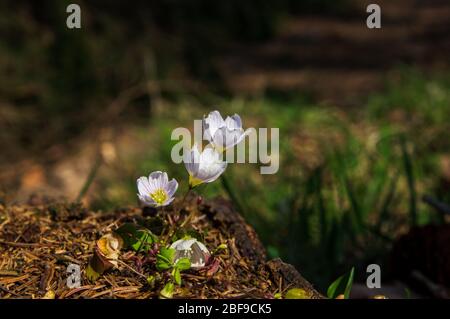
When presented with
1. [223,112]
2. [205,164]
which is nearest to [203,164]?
[205,164]

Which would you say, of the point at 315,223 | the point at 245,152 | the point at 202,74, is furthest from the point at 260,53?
the point at 315,223

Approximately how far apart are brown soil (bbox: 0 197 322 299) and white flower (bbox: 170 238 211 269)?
22 millimetres

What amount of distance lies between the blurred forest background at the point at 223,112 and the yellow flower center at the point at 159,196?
121cm

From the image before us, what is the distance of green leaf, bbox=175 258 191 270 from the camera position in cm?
146

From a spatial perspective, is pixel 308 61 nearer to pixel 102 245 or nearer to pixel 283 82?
pixel 283 82

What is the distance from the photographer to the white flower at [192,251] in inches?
59.2

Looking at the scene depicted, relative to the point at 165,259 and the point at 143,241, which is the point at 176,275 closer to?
the point at 165,259

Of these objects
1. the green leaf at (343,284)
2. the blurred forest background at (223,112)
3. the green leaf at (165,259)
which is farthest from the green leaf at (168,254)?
the blurred forest background at (223,112)

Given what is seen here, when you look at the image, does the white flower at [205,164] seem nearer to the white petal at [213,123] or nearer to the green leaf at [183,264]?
the white petal at [213,123]

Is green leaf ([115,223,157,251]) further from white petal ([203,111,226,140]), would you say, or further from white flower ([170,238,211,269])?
white petal ([203,111,226,140])

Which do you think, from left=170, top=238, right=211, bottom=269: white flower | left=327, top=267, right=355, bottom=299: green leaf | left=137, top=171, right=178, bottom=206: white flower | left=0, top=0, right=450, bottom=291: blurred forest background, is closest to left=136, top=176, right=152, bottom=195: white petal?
left=137, top=171, right=178, bottom=206: white flower

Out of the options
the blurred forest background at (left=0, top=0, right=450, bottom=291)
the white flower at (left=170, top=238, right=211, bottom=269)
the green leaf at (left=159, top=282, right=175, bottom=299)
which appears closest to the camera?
the green leaf at (left=159, top=282, right=175, bottom=299)

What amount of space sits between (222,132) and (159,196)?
0.18 metres

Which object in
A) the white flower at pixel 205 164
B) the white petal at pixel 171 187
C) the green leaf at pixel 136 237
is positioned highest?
the white flower at pixel 205 164
